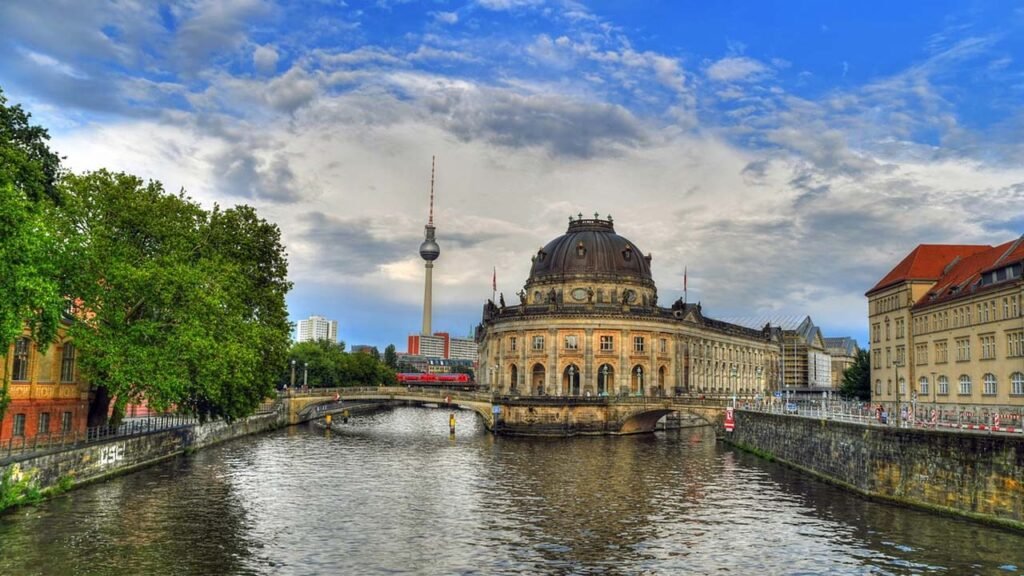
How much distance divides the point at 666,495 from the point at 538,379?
72756mm

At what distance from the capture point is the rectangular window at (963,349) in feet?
232

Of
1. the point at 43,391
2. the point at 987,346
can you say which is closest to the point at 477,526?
the point at 43,391

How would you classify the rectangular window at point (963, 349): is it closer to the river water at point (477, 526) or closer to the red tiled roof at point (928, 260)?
the red tiled roof at point (928, 260)

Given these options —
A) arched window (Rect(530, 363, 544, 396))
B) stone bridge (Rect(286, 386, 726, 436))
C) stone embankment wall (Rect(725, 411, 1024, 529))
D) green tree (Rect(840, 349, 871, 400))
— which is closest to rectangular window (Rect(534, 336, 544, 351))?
arched window (Rect(530, 363, 544, 396))

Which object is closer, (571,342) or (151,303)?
(151,303)

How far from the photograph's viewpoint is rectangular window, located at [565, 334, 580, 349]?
117250 mm

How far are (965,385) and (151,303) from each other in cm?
6369

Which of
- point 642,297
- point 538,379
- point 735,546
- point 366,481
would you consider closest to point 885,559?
point 735,546

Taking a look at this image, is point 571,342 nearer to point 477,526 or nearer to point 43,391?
point 43,391

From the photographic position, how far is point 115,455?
50000 mm

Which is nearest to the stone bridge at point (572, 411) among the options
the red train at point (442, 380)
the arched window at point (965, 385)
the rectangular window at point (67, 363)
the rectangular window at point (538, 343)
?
the rectangular window at point (538, 343)

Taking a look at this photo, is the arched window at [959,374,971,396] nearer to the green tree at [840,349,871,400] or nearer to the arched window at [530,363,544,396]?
the green tree at [840,349,871,400]

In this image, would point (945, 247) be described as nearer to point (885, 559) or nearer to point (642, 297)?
point (642, 297)

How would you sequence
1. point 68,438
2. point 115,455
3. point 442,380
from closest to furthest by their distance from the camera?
1. point 68,438
2. point 115,455
3. point 442,380
